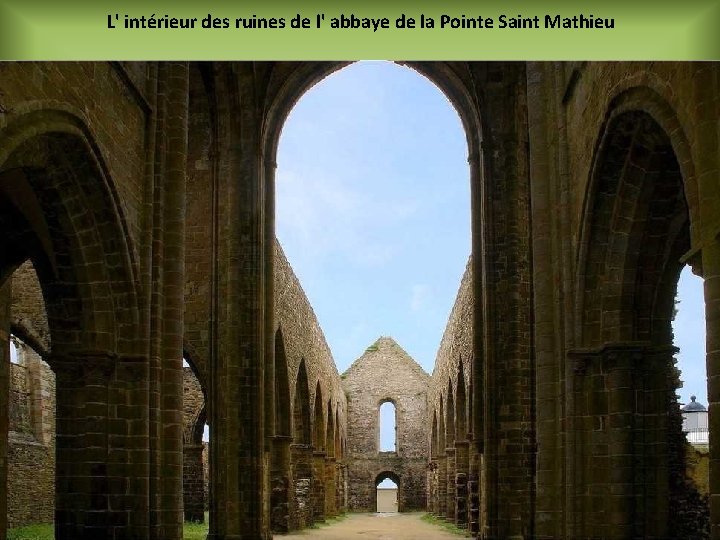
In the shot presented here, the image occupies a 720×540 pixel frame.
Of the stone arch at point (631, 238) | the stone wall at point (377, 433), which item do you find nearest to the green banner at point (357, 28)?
the stone arch at point (631, 238)

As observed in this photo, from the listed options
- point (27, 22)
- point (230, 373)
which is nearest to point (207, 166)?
point (230, 373)

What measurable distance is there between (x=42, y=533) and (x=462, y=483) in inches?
426

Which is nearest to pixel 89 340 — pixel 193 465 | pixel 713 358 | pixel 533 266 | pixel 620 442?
pixel 533 266

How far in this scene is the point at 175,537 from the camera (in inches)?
367

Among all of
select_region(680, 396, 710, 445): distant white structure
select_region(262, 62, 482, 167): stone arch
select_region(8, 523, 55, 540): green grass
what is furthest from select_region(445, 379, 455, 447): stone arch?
select_region(8, 523, 55, 540): green grass

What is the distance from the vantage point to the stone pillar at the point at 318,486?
1034 inches

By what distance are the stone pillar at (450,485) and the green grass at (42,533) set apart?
8.33 meters

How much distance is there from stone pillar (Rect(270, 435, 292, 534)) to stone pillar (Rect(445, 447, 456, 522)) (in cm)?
806

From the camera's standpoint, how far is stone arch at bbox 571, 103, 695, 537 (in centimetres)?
851

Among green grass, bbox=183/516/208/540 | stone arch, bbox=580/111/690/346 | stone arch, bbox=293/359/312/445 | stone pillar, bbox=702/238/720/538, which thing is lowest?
green grass, bbox=183/516/208/540

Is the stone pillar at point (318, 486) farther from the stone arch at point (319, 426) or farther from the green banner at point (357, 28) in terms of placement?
the green banner at point (357, 28)

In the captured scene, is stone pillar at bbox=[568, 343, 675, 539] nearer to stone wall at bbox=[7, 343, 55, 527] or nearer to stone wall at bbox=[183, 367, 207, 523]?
stone wall at bbox=[7, 343, 55, 527]

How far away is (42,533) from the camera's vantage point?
16125 mm

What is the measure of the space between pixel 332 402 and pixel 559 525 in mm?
22343
